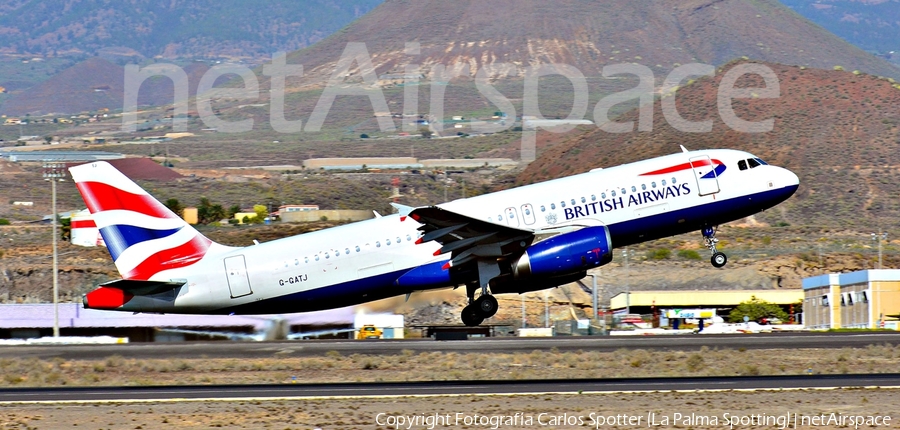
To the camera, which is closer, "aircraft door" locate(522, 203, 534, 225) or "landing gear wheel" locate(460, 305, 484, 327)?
"aircraft door" locate(522, 203, 534, 225)

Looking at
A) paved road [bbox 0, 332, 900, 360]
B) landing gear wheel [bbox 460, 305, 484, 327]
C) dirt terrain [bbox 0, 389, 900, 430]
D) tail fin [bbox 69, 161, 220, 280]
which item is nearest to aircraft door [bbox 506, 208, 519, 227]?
landing gear wheel [bbox 460, 305, 484, 327]

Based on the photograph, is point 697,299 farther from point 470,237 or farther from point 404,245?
point 404,245

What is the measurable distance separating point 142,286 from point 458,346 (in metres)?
14.6

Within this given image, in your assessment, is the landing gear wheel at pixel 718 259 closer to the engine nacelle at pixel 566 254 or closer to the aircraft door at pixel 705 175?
the aircraft door at pixel 705 175

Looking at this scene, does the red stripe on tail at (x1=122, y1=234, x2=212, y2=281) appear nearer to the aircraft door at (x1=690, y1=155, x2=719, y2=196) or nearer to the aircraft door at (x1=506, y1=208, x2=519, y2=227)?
the aircraft door at (x1=506, y1=208, x2=519, y2=227)

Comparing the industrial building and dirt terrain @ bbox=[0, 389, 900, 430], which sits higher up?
the industrial building

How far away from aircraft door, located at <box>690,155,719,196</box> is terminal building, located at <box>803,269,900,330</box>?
30.0 meters

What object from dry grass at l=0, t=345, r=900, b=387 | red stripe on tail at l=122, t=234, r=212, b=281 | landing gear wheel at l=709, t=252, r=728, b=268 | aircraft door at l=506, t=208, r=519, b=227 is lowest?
dry grass at l=0, t=345, r=900, b=387

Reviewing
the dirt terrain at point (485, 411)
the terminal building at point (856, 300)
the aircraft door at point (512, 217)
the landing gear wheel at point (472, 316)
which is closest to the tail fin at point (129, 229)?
the landing gear wheel at point (472, 316)

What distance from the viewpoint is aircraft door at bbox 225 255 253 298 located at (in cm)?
4534

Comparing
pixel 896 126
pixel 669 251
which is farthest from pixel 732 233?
pixel 896 126

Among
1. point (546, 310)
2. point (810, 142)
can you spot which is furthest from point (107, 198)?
point (810, 142)

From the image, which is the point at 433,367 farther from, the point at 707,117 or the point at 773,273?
the point at 707,117

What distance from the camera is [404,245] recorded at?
1779 inches
